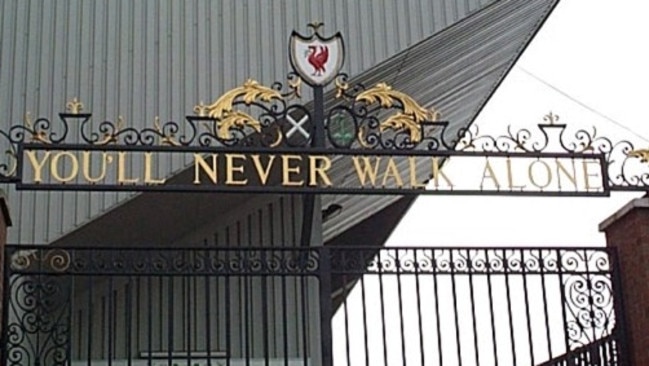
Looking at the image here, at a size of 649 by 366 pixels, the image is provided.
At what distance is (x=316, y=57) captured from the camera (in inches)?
349

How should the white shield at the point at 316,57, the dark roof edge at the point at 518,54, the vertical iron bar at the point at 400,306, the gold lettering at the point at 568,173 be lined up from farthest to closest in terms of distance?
the dark roof edge at the point at 518,54, the gold lettering at the point at 568,173, the white shield at the point at 316,57, the vertical iron bar at the point at 400,306

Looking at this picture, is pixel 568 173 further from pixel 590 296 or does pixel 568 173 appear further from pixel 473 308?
pixel 473 308

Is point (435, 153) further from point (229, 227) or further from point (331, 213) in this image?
point (331, 213)

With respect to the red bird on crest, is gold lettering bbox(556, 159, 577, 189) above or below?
below

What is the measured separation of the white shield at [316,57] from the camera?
8820mm

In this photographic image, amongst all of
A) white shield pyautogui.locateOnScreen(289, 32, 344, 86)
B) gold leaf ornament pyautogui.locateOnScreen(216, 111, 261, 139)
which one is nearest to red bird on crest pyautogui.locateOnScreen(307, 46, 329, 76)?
white shield pyautogui.locateOnScreen(289, 32, 344, 86)

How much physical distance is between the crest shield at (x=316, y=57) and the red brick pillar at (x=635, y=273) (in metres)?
2.18

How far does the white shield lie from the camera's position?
882 cm

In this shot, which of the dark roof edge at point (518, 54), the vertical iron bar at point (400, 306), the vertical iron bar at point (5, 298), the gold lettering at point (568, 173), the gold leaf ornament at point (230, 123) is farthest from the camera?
the dark roof edge at point (518, 54)

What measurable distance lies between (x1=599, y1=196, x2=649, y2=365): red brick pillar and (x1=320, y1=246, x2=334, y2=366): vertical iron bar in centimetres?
200

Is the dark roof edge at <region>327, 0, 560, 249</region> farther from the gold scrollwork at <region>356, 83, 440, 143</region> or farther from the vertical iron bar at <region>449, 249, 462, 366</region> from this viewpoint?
the vertical iron bar at <region>449, 249, 462, 366</region>

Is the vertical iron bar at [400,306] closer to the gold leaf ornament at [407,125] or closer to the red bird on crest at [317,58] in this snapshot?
the gold leaf ornament at [407,125]

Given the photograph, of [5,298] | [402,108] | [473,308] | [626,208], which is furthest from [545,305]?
[5,298]

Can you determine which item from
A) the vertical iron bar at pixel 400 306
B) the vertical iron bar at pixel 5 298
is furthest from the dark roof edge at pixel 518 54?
the vertical iron bar at pixel 5 298
